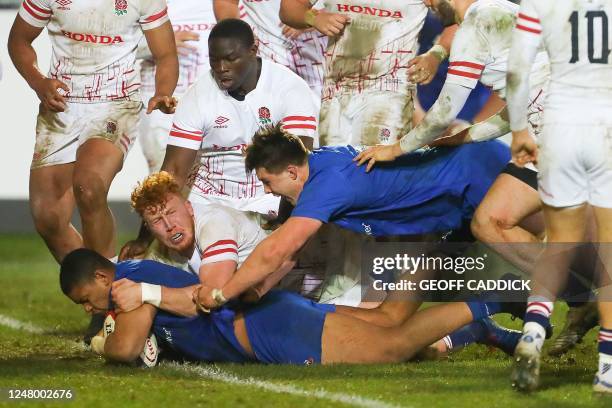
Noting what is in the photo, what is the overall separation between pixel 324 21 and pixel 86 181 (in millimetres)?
1799

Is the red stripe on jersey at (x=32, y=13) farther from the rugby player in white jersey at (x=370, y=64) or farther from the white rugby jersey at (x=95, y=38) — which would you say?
the rugby player in white jersey at (x=370, y=64)

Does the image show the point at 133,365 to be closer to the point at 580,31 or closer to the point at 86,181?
the point at 86,181

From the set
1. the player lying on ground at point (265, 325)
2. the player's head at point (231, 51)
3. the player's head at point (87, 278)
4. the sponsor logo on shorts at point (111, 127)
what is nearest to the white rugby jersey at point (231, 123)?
the player's head at point (231, 51)

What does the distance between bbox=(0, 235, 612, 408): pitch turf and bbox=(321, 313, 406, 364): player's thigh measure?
0.05 m

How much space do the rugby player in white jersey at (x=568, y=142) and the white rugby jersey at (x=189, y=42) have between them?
3939 millimetres

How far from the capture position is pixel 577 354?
7.58 m

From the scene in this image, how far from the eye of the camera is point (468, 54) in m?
7.11

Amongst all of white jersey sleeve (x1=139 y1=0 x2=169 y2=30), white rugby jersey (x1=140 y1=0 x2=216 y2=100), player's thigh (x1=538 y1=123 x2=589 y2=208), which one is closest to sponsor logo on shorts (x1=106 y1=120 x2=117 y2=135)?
white jersey sleeve (x1=139 y1=0 x2=169 y2=30)

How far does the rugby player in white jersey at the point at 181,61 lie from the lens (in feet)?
32.1

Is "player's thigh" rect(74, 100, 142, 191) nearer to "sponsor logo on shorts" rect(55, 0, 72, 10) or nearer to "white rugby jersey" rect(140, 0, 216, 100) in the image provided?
"sponsor logo on shorts" rect(55, 0, 72, 10)

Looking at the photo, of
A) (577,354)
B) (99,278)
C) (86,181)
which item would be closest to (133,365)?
(99,278)

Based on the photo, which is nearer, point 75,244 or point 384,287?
point 384,287

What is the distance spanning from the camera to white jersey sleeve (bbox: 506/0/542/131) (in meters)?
6.16

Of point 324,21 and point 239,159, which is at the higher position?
point 324,21
